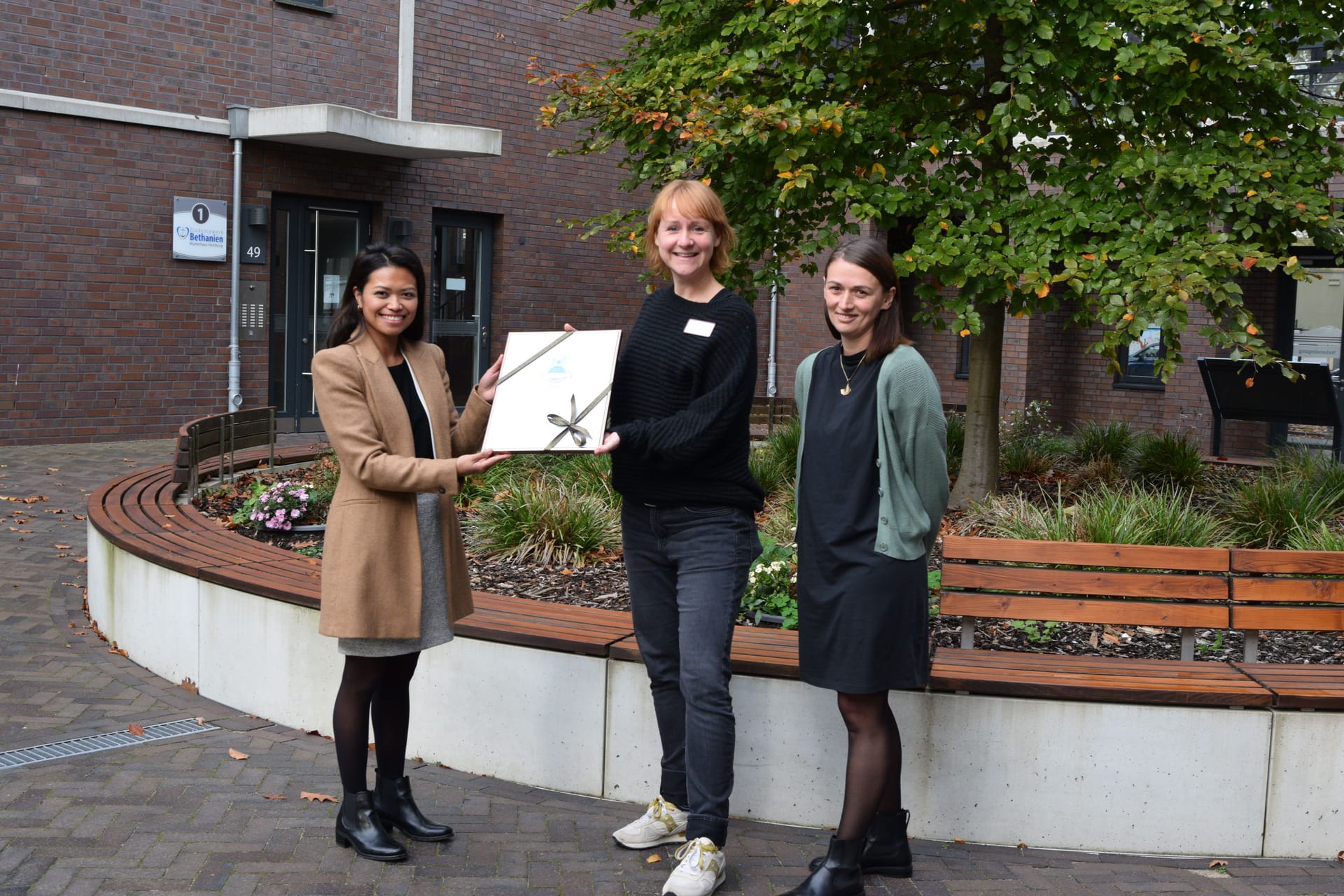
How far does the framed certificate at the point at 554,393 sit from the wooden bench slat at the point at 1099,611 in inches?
70.4

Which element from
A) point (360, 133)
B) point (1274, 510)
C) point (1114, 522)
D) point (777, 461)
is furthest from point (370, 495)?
point (360, 133)

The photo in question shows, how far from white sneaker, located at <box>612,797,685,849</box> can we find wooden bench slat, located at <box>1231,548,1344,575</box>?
2266 mm

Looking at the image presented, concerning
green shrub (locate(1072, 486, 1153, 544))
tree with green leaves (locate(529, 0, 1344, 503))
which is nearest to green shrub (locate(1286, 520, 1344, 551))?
green shrub (locate(1072, 486, 1153, 544))

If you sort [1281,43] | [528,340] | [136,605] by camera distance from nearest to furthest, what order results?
[528,340] < [136,605] < [1281,43]

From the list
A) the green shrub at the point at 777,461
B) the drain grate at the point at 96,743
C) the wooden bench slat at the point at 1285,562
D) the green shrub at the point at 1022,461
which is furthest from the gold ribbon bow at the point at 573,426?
the green shrub at the point at 1022,461

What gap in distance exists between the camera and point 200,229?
1423 cm

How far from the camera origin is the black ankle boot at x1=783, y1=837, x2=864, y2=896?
3.57m

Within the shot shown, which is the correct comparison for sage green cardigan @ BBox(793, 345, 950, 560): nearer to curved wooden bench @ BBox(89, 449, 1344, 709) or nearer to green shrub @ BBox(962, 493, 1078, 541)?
curved wooden bench @ BBox(89, 449, 1344, 709)

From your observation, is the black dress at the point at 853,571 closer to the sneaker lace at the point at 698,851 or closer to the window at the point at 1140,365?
the sneaker lace at the point at 698,851

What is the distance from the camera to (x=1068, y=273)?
20.8 ft

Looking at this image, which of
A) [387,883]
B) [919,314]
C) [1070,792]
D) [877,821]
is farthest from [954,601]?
[919,314]

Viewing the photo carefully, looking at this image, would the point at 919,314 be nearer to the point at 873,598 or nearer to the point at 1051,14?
the point at 1051,14

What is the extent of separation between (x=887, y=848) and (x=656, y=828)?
27.6 inches

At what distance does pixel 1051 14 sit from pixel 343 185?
1065 centimetres
